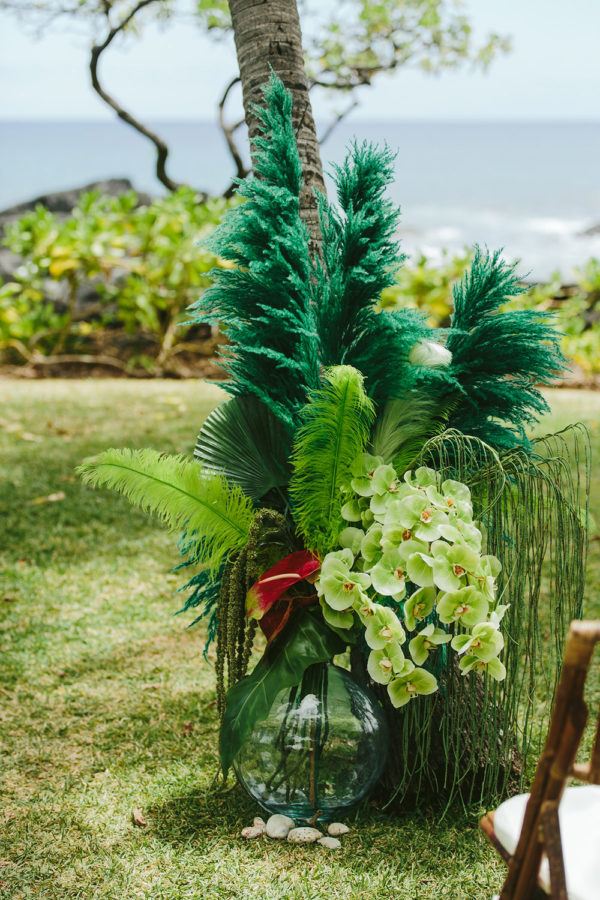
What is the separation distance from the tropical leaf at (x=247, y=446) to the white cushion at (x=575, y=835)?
3.41 ft

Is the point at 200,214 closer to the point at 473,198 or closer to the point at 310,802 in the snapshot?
the point at 310,802

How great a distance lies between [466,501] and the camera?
2.01 m

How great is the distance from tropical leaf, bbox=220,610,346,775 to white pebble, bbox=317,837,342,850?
0.30 metres

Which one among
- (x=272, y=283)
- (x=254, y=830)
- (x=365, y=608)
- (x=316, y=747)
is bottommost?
(x=254, y=830)

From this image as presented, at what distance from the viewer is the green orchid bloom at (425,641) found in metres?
1.98

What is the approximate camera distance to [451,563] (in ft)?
6.30

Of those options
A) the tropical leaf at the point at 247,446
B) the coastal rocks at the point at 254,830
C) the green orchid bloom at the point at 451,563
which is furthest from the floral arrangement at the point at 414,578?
the coastal rocks at the point at 254,830

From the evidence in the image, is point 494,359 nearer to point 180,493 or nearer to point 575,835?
point 180,493

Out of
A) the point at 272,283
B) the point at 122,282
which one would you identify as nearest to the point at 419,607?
the point at 272,283

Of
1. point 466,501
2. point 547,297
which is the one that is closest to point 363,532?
point 466,501

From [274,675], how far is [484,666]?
49 cm

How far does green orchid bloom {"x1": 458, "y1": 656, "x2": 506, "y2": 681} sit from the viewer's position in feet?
6.39

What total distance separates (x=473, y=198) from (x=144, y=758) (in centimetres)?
5959

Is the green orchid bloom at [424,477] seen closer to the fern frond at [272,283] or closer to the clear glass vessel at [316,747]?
the fern frond at [272,283]
